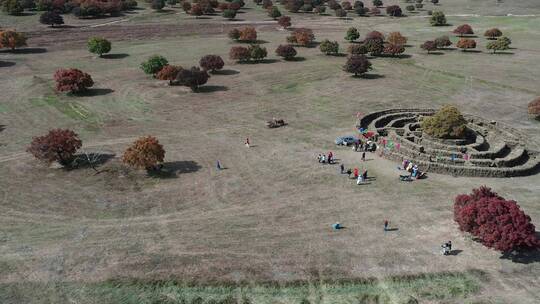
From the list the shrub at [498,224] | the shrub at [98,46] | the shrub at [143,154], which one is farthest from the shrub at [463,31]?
the shrub at [143,154]

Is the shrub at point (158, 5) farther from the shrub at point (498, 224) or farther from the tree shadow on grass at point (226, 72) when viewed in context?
the shrub at point (498, 224)

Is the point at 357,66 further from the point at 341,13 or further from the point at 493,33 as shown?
the point at 341,13

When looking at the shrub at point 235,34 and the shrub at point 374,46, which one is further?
the shrub at point 235,34

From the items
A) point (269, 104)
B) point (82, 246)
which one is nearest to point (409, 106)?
point (269, 104)

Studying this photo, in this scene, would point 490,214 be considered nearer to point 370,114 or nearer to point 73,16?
point 370,114

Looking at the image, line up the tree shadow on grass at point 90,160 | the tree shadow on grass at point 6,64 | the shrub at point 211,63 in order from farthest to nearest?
the tree shadow on grass at point 6,64
the shrub at point 211,63
the tree shadow on grass at point 90,160

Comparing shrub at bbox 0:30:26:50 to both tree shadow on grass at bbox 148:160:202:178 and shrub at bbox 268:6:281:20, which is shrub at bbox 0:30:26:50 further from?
shrub at bbox 268:6:281:20

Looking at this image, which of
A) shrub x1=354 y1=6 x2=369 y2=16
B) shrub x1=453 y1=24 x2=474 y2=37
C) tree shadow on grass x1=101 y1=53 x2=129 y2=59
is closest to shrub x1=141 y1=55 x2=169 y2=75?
tree shadow on grass x1=101 y1=53 x2=129 y2=59

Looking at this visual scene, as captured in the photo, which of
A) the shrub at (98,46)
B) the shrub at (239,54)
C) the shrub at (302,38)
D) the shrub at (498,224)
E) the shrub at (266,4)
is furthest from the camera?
the shrub at (266,4)
